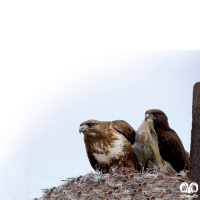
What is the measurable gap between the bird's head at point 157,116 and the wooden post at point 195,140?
67 centimetres

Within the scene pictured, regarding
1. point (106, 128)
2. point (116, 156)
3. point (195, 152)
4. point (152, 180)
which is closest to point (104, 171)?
point (116, 156)

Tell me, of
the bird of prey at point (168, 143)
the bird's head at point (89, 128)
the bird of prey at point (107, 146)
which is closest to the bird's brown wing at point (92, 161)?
the bird of prey at point (107, 146)

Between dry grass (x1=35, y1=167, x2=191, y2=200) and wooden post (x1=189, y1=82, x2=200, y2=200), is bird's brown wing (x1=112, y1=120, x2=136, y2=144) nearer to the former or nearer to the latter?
dry grass (x1=35, y1=167, x2=191, y2=200)

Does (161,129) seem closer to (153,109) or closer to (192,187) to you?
(153,109)

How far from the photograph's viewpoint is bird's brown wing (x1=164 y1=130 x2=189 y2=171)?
194 inches

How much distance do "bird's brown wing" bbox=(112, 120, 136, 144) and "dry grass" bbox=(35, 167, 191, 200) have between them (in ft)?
2.67

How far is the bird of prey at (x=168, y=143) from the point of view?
4.94 metres

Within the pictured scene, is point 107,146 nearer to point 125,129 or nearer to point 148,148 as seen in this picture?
point 125,129

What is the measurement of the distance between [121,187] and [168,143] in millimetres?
1272

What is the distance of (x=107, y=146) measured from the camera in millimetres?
4922

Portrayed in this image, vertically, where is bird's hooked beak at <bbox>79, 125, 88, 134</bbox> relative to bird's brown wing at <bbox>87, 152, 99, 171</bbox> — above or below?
above

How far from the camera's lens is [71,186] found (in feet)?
14.3
